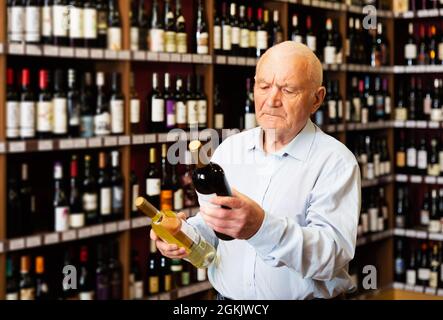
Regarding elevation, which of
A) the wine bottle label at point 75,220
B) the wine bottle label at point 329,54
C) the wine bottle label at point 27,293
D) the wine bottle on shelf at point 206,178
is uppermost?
the wine bottle label at point 329,54

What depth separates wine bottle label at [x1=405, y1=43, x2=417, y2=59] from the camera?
501 centimetres

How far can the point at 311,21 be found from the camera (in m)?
4.80

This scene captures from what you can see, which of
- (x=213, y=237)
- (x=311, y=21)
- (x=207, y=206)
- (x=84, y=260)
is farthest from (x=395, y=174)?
(x=207, y=206)

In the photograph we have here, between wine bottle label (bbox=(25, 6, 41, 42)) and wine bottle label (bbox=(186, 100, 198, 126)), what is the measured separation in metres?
0.97

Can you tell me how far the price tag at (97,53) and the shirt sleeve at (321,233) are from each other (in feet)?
5.43

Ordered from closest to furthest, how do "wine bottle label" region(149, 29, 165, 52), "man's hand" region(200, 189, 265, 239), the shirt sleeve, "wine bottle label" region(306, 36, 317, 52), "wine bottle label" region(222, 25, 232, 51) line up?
"man's hand" region(200, 189, 265, 239) → the shirt sleeve → "wine bottle label" region(149, 29, 165, 52) → "wine bottle label" region(222, 25, 232, 51) → "wine bottle label" region(306, 36, 317, 52)

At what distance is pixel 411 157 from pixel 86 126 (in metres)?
2.63

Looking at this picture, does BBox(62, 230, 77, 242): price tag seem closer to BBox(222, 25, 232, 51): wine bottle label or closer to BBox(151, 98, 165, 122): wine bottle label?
BBox(151, 98, 165, 122): wine bottle label

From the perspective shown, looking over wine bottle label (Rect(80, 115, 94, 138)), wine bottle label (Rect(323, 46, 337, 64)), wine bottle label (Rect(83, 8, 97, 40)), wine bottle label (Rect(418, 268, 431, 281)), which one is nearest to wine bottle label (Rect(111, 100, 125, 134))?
wine bottle label (Rect(80, 115, 94, 138))

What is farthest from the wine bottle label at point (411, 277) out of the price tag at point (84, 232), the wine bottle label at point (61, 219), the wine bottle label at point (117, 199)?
the wine bottle label at point (61, 219)

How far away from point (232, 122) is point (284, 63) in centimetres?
237

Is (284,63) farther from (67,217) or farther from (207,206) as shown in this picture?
(67,217)

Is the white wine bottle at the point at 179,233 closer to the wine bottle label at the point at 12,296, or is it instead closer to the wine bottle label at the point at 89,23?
the wine bottle label at the point at 12,296

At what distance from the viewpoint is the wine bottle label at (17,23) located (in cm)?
296
